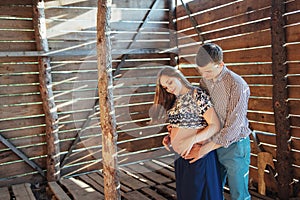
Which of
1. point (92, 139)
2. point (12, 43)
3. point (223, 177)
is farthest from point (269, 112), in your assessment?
point (12, 43)

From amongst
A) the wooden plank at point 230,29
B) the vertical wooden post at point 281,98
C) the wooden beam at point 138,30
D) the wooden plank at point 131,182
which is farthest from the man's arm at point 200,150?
the wooden beam at point 138,30

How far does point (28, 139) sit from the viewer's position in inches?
185

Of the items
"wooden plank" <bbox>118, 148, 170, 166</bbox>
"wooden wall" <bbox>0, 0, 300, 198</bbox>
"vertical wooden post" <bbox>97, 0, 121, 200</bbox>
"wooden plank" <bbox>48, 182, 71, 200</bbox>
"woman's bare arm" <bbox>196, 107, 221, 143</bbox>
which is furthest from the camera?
"wooden plank" <bbox>118, 148, 170, 166</bbox>

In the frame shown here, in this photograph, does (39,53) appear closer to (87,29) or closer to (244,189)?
(87,29)

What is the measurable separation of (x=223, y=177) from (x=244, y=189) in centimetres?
21

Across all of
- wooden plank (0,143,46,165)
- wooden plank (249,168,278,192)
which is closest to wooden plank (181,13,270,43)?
wooden plank (249,168,278,192)

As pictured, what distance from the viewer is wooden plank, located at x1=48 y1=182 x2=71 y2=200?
4.08 metres

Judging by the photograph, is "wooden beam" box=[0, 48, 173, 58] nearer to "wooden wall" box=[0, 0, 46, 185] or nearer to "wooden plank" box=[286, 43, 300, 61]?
"wooden wall" box=[0, 0, 46, 185]

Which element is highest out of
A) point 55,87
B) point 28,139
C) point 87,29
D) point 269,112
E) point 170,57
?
point 87,29

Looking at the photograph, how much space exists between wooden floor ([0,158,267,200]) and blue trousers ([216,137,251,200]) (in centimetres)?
157

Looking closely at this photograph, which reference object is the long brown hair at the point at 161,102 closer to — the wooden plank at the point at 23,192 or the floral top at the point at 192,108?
the floral top at the point at 192,108

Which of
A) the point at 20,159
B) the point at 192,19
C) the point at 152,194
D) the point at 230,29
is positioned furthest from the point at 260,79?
the point at 20,159

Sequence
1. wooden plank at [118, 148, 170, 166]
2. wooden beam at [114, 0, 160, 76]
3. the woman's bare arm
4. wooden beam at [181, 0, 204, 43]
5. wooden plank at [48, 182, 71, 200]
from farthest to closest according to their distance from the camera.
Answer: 1. wooden plank at [118, 148, 170, 166]
2. wooden beam at [114, 0, 160, 76]
3. wooden beam at [181, 0, 204, 43]
4. wooden plank at [48, 182, 71, 200]
5. the woman's bare arm

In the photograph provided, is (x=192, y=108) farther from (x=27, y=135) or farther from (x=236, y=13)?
(x=27, y=135)
